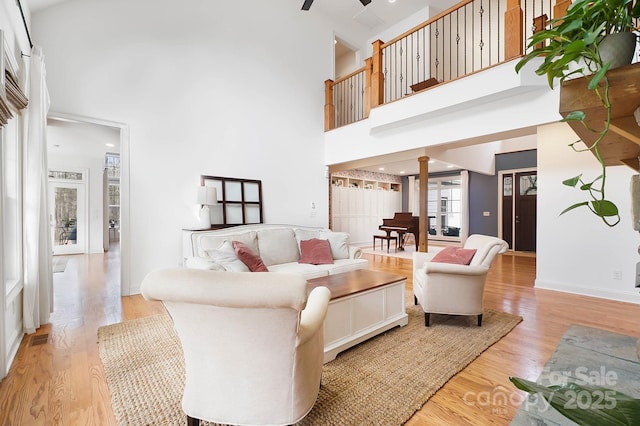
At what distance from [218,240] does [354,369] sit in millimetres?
2209

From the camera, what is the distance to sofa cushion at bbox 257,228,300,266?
3.87 m

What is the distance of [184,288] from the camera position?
3.65ft

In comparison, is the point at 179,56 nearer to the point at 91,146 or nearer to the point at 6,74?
the point at 6,74

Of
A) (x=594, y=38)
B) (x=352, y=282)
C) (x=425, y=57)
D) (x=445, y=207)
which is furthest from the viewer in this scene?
(x=445, y=207)

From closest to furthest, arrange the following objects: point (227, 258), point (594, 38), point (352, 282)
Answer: point (594, 38) < point (352, 282) < point (227, 258)

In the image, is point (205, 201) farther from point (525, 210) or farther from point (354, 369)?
point (525, 210)

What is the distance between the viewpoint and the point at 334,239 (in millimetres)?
4422

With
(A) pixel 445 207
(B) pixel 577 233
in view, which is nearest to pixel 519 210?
(A) pixel 445 207

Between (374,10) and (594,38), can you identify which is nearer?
(594,38)

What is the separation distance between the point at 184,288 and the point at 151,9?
4554 mm

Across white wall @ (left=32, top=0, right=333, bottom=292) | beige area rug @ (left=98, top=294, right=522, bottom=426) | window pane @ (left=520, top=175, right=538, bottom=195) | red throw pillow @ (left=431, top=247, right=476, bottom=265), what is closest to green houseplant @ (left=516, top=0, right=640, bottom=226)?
beige area rug @ (left=98, top=294, right=522, bottom=426)

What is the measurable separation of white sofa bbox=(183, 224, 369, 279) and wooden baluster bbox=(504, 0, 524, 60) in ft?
9.98

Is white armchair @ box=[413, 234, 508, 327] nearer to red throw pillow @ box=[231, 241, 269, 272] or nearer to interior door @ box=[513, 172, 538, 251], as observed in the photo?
red throw pillow @ box=[231, 241, 269, 272]

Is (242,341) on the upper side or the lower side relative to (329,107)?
lower
